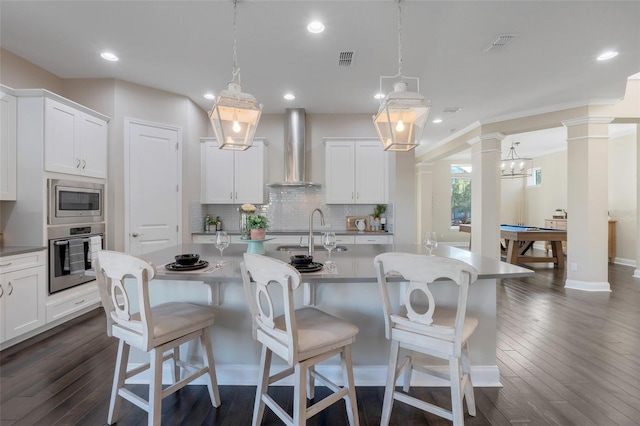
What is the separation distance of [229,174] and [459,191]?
7981mm

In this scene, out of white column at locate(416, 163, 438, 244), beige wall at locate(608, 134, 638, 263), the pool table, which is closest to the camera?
the pool table

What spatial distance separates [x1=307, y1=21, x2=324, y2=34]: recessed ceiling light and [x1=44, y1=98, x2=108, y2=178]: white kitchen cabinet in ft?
8.83

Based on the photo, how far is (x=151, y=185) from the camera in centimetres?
404

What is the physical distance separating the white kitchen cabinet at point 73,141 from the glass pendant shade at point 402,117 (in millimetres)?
3253

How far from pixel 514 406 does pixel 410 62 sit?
10.5 feet

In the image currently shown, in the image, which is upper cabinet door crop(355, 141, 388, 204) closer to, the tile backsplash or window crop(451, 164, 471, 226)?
the tile backsplash

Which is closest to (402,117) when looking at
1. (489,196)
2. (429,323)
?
(429,323)

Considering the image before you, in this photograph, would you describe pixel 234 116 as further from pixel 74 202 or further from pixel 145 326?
pixel 74 202

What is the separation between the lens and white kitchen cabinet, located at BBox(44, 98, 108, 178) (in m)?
3.08

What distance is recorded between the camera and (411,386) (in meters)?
2.14

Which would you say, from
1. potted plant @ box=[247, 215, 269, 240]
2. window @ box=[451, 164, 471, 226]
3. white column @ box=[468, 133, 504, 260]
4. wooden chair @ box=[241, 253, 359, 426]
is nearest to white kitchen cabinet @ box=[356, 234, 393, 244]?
white column @ box=[468, 133, 504, 260]

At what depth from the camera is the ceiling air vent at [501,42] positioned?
9.31ft

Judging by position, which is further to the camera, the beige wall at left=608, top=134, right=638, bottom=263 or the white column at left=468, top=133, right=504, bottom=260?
the beige wall at left=608, top=134, right=638, bottom=263

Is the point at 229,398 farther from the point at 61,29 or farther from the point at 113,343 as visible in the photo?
the point at 61,29
